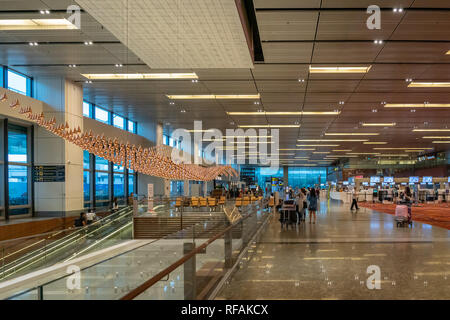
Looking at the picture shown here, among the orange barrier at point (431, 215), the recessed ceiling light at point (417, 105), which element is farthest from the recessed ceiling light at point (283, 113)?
the orange barrier at point (431, 215)

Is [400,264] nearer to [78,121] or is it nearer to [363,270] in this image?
[363,270]

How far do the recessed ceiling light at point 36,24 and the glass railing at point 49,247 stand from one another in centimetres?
430

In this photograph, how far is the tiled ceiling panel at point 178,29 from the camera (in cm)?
516

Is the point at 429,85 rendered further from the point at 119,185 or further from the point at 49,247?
the point at 119,185

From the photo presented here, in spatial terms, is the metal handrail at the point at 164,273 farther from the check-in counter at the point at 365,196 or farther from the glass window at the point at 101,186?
the check-in counter at the point at 365,196

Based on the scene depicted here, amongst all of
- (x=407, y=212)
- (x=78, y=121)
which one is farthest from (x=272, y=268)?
(x=78, y=121)

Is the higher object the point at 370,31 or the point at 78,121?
the point at 370,31

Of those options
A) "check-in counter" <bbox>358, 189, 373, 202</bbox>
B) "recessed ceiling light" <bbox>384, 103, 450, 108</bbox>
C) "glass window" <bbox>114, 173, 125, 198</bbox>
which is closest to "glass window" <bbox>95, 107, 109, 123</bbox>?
"glass window" <bbox>114, 173, 125, 198</bbox>

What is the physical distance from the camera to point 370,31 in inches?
311

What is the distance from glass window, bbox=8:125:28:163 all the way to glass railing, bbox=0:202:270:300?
31.5ft

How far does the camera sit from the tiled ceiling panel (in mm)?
5156

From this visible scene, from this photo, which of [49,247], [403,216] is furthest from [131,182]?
[403,216]

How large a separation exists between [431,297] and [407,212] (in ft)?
28.9

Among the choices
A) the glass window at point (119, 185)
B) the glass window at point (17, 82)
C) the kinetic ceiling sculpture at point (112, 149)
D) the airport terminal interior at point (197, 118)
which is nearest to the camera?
the airport terminal interior at point (197, 118)
